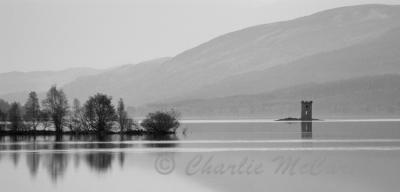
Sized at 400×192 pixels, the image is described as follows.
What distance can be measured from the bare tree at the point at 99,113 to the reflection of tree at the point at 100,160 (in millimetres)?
21632

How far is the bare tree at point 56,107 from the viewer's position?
221 feet

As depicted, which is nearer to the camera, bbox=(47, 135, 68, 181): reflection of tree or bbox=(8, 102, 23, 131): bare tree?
bbox=(47, 135, 68, 181): reflection of tree

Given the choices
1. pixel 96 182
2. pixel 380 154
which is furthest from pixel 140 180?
pixel 380 154

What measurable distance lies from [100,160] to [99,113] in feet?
88.8

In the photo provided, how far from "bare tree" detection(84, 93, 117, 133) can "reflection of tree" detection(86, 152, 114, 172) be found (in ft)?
71.0

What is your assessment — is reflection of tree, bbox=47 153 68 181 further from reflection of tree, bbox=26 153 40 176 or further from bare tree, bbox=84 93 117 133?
bare tree, bbox=84 93 117 133

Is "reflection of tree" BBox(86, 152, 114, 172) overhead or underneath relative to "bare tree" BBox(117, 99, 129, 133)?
underneath

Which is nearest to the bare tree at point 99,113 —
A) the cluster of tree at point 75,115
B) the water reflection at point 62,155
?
the cluster of tree at point 75,115

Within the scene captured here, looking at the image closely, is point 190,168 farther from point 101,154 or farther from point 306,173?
point 101,154

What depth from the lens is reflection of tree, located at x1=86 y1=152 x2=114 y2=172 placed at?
1441 inches

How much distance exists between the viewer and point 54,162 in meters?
39.1

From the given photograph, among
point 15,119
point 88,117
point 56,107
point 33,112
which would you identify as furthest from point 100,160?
point 33,112

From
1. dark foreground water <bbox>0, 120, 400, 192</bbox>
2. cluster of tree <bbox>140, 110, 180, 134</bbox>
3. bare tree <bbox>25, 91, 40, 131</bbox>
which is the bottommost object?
dark foreground water <bbox>0, 120, 400, 192</bbox>

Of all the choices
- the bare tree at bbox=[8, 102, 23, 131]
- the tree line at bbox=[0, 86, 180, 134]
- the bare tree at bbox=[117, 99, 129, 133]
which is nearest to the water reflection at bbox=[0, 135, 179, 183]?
the tree line at bbox=[0, 86, 180, 134]
